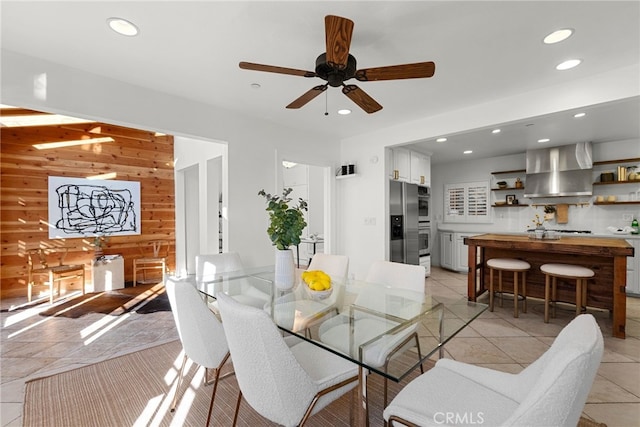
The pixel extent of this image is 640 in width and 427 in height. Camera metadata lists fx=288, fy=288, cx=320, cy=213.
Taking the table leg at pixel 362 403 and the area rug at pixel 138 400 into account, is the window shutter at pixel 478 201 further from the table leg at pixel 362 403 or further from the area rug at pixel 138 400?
the table leg at pixel 362 403

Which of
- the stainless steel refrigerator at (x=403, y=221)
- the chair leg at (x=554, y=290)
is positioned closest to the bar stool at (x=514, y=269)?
the chair leg at (x=554, y=290)

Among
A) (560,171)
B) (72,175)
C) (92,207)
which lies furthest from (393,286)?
(72,175)

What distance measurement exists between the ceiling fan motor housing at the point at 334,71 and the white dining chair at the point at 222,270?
5.20ft

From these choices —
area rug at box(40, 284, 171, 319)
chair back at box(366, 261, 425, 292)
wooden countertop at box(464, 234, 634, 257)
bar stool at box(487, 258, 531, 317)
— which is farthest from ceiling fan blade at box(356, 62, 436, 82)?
area rug at box(40, 284, 171, 319)

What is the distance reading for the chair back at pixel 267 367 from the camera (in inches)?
42.8

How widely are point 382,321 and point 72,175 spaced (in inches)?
217

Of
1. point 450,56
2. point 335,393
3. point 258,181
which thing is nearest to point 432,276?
point 258,181

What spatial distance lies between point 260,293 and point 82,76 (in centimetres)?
240

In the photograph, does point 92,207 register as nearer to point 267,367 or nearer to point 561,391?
point 267,367

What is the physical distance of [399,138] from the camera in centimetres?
401

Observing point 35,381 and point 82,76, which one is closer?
point 35,381

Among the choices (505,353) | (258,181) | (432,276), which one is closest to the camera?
(505,353)

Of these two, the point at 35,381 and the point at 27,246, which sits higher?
the point at 27,246

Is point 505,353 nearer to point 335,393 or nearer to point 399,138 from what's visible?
point 335,393
